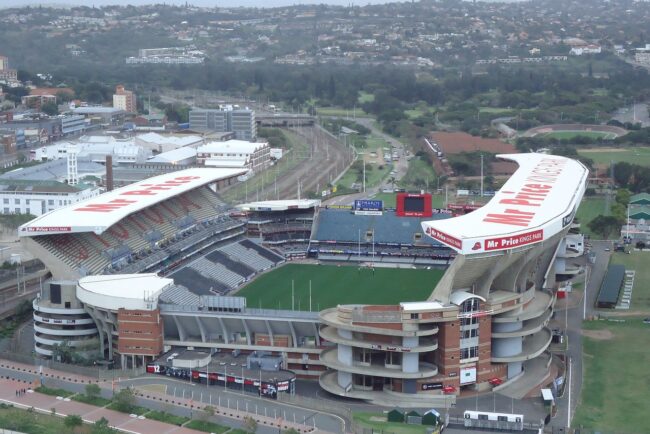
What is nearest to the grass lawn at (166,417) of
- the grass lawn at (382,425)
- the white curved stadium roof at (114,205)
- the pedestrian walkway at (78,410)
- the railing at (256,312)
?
the pedestrian walkway at (78,410)

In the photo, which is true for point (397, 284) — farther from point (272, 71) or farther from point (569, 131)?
point (272, 71)

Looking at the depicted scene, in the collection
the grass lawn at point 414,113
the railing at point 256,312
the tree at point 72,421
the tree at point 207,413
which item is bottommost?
the grass lawn at point 414,113

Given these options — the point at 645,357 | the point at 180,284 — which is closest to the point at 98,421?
the point at 180,284

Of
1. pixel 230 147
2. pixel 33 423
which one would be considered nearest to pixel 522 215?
pixel 33 423

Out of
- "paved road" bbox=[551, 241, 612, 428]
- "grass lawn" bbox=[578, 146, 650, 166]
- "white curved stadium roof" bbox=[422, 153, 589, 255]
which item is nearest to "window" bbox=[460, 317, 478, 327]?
"white curved stadium roof" bbox=[422, 153, 589, 255]

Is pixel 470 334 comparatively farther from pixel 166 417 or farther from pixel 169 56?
pixel 169 56

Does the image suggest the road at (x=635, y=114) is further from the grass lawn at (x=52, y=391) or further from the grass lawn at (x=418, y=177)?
the grass lawn at (x=52, y=391)
